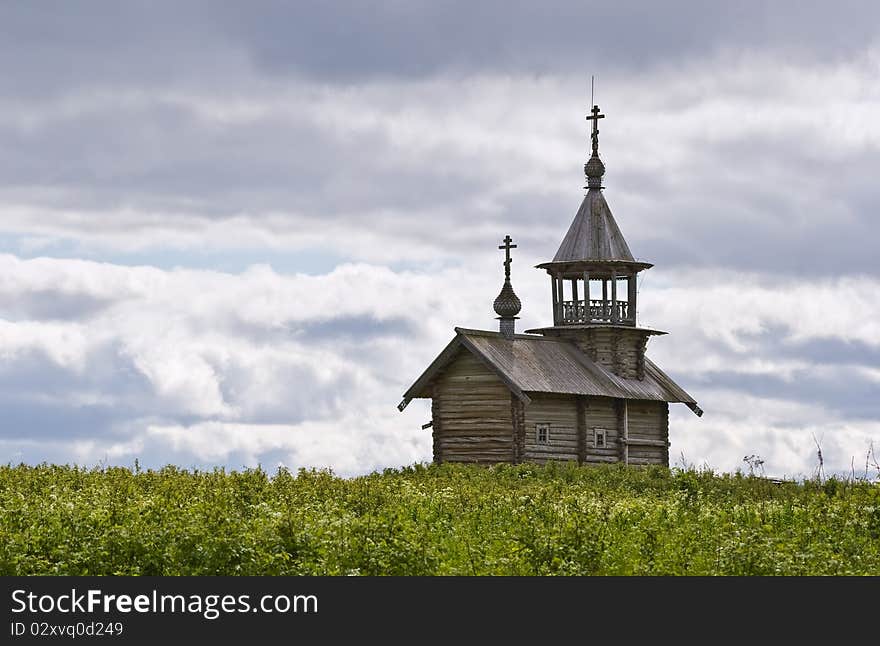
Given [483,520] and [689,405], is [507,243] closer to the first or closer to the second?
[689,405]

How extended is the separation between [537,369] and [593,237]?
6.23 meters

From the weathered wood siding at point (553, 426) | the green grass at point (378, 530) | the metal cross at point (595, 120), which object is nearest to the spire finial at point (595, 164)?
the metal cross at point (595, 120)

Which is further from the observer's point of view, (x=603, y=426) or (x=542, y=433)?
(x=603, y=426)

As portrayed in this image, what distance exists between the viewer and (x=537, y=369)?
145 ft

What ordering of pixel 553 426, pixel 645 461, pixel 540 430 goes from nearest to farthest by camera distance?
1. pixel 540 430
2. pixel 553 426
3. pixel 645 461

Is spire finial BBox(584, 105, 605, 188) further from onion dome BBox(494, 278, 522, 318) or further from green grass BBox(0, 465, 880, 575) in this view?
green grass BBox(0, 465, 880, 575)

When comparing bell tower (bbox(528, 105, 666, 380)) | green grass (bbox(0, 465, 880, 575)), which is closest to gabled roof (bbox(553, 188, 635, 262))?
bell tower (bbox(528, 105, 666, 380))

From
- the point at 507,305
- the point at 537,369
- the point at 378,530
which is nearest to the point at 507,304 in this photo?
the point at 507,305

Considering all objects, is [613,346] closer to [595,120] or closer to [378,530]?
[595,120]

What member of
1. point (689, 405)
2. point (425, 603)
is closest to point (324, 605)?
point (425, 603)

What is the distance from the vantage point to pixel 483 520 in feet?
76.9

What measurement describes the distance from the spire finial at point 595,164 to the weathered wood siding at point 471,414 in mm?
9383

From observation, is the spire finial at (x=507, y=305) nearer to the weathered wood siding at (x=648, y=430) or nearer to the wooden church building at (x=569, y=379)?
the wooden church building at (x=569, y=379)

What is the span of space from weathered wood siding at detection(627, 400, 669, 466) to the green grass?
18.8 m
